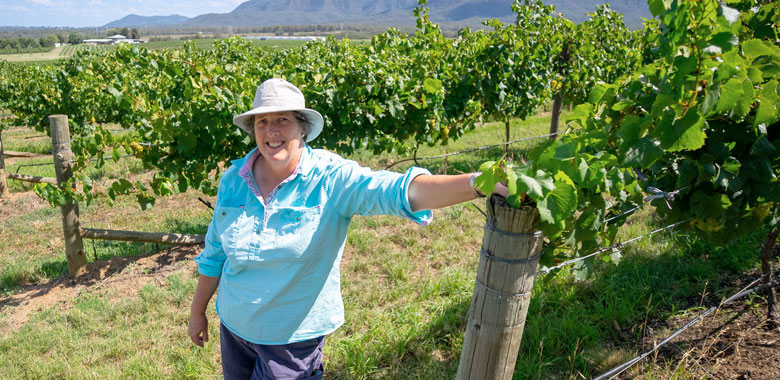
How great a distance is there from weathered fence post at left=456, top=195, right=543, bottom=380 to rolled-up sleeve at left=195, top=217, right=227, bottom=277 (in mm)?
1065

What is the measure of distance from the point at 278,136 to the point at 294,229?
1.18 ft

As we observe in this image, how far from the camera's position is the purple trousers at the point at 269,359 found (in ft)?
6.18

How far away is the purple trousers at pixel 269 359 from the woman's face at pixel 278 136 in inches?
27.5

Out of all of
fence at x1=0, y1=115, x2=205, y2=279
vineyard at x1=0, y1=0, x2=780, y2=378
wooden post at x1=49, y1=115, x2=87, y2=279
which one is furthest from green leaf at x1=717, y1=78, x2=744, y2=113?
fence at x1=0, y1=115, x2=205, y2=279

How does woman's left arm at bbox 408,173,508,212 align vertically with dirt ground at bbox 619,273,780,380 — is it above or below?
above

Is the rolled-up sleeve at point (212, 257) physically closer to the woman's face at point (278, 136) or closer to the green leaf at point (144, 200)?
the woman's face at point (278, 136)

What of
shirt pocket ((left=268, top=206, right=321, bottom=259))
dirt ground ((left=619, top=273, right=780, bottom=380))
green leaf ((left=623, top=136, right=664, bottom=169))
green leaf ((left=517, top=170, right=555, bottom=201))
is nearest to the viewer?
green leaf ((left=517, top=170, right=555, bottom=201))

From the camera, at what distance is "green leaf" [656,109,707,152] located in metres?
1.44

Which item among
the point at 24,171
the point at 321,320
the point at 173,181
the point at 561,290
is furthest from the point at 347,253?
the point at 24,171

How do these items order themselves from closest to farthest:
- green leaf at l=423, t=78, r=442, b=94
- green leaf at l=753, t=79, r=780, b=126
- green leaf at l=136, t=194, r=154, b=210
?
green leaf at l=753, t=79, r=780, b=126 < green leaf at l=136, t=194, r=154, b=210 < green leaf at l=423, t=78, r=442, b=94

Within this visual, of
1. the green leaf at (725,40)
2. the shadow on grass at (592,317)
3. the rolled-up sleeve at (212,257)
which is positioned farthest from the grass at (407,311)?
the green leaf at (725,40)

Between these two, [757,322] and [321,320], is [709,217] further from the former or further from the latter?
[321,320]

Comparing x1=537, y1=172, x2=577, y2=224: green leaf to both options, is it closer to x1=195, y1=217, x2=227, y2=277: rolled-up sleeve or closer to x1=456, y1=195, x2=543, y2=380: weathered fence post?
x1=456, y1=195, x2=543, y2=380: weathered fence post

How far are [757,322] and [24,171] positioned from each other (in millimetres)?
11873
